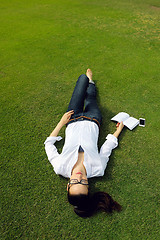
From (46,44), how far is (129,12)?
4.85 metres

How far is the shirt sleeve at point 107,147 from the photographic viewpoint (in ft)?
11.8

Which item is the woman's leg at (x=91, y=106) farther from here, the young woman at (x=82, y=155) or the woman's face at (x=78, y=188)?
the woman's face at (x=78, y=188)

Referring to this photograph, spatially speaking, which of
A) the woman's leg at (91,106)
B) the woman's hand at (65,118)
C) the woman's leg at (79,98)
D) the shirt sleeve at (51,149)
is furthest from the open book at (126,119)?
the shirt sleeve at (51,149)

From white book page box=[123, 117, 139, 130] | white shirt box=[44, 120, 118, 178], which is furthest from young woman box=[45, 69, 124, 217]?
white book page box=[123, 117, 139, 130]

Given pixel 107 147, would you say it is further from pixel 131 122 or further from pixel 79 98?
pixel 79 98

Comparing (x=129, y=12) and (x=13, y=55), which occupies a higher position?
(x=129, y=12)

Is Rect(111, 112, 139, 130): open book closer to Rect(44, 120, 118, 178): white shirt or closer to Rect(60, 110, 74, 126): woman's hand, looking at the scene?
Rect(44, 120, 118, 178): white shirt

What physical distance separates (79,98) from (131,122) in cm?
124

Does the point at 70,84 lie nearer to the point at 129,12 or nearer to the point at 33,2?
the point at 129,12

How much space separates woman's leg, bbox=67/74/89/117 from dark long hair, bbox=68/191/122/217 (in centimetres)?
160

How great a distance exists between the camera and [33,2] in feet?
37.2

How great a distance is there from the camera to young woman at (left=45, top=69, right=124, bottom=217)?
295 centimetres

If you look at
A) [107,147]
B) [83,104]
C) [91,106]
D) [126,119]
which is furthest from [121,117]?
[107,147]

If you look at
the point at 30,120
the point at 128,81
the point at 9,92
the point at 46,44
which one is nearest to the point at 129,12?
the point at 46,44
